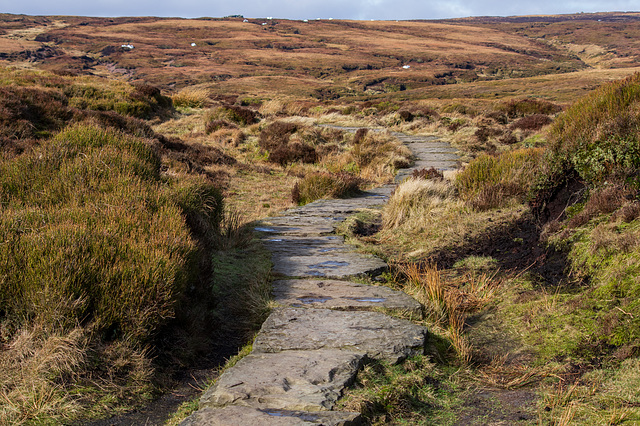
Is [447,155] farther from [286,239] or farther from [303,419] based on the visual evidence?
[303,419]

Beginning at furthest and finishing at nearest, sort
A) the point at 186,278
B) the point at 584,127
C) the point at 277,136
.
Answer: the point at 277,136 → the point at 584,127 → the point at 186,278

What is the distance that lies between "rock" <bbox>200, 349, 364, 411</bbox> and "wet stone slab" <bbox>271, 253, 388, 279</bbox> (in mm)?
1523

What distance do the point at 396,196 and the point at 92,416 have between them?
516 centimetres

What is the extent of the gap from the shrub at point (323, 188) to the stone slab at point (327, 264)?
339 cm

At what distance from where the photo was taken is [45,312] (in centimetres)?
299

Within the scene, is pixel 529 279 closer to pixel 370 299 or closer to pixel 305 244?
pixel 370 299

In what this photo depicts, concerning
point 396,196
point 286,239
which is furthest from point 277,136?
point 286,239

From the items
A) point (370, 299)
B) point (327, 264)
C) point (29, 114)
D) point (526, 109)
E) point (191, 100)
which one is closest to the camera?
point (370, 299)

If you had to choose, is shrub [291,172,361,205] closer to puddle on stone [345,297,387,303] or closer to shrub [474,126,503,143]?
puddle on stone [345,297,387,303]

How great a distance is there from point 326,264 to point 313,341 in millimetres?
1655

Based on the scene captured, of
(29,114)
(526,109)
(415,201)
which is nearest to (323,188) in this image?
(415,201)

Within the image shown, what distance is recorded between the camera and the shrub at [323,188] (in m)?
8.66

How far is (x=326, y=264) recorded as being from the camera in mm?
4902

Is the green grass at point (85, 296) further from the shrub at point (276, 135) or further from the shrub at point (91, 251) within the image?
the shrub at point (276, 135)
